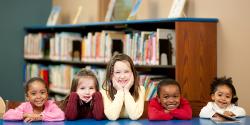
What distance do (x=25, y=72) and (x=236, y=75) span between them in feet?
11.5

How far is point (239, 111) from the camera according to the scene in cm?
281

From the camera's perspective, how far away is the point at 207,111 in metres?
2.79

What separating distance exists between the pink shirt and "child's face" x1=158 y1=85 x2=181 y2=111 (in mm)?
623

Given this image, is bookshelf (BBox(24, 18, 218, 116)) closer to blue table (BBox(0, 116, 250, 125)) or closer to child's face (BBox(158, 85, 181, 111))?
child's face (BBox(158, 85, 181, 111))

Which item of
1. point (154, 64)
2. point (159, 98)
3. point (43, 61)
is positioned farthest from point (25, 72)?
point (159, 98)

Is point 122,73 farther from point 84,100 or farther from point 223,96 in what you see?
point 223,96

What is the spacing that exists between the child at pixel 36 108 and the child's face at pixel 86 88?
162 mm

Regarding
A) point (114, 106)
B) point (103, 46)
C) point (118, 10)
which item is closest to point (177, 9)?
point (103, 46)

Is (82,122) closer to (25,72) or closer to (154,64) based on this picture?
(154,64)

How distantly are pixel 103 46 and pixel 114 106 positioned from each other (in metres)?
1.98

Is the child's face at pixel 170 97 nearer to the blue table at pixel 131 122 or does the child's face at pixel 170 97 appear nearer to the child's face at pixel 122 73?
the blue table at pixel 131 122

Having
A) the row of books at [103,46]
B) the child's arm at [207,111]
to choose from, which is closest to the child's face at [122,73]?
the child's arm at [207,111]

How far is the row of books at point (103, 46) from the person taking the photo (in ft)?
12.5

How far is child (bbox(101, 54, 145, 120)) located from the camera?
2.74 m
